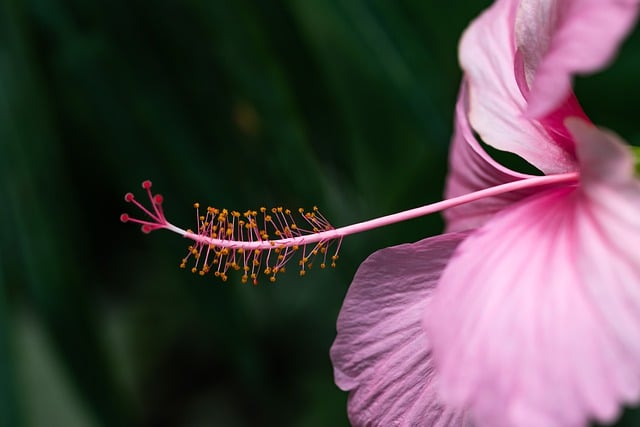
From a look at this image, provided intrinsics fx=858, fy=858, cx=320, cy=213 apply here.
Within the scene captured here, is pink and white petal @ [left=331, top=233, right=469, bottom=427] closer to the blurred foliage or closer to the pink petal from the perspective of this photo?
the pink petal

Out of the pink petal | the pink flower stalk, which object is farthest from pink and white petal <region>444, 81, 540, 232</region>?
the pink petal

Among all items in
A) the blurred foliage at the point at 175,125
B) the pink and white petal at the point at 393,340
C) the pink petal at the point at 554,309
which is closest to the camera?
the pink petal at the point at 554,309

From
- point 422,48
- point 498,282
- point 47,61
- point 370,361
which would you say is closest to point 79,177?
point 47,61

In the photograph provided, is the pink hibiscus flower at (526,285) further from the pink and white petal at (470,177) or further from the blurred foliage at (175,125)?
the blurred foliage at (175,125)

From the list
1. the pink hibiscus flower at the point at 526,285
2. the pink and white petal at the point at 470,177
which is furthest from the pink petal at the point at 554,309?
the pink and white petal at the point at 470,177

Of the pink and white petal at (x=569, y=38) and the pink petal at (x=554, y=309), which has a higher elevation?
the pink and white petal at (x=569, y=38)

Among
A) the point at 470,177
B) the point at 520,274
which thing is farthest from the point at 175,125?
the point at 520,274

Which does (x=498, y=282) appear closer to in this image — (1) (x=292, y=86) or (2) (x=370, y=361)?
(2) (x=370, y=361)
